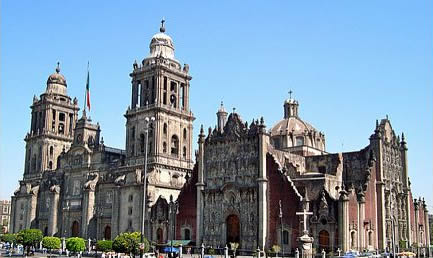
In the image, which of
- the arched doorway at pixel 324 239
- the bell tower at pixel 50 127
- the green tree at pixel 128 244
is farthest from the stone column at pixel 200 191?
the bell tower at pixel 50 127

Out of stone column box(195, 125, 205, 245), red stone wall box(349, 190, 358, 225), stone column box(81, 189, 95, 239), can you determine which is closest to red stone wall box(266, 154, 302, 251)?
red stone wall box(349, 190, 358, 225)

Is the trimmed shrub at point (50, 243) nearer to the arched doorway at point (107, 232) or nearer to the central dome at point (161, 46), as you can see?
the arched doorway at point (107, 232)

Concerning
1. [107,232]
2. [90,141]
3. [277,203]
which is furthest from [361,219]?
[90,141]

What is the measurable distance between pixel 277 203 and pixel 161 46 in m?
37.2

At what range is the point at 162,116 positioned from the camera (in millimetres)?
86125

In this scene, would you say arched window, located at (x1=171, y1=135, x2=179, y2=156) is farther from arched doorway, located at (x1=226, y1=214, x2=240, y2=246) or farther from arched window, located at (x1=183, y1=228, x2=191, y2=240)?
arched doorway, located at (x1=226, y1=214, x2=240, y2=246)

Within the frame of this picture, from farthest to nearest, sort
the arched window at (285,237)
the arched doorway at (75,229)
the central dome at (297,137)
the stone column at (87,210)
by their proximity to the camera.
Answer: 1. the arched doorway at (75,229)
2. the stone column at (87,210)
3. the central dome at (297,137)
4. the arched window at (285,237)

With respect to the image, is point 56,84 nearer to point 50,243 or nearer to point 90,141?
point 90,141

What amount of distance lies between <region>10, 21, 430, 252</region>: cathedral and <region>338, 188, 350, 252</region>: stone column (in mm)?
105

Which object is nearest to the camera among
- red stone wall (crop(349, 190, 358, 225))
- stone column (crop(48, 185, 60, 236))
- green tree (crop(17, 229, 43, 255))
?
red stone wall (crop(349, 190, 358, 225))

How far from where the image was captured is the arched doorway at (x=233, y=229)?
6881cm

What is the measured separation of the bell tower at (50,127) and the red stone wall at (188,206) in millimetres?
42913

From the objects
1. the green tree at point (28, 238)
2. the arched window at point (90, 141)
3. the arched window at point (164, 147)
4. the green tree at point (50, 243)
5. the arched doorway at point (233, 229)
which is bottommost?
the green tree at point (50, 243)

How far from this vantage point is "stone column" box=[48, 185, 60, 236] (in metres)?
99.8
